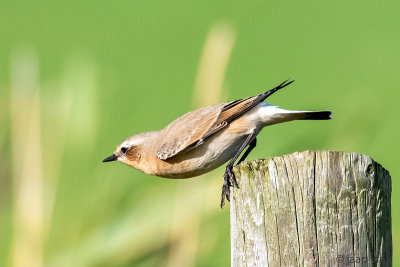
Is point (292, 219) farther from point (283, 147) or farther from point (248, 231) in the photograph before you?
point (283, 147)

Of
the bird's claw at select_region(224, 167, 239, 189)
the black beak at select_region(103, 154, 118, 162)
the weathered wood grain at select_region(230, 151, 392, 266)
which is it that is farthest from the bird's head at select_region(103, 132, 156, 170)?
the weathered wood grain at select_region(230, 151, 392, 266)

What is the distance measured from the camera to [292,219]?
2.66 meters

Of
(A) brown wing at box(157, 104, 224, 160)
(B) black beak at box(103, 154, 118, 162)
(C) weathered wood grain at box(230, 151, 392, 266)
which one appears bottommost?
(C) weathered wood grain at box(230, 151, 392, 266)

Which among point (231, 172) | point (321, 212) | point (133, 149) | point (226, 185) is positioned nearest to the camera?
point (321, 212)

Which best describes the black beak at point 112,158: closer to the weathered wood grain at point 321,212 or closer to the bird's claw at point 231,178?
the bird's claw at point 231,178

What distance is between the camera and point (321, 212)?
263 cm

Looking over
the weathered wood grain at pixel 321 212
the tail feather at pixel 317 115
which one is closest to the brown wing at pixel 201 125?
the tail feather at pixel 317 115

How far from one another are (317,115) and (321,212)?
5.72 ft

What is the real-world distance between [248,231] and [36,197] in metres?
1.52

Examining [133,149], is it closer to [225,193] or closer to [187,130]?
[187,130]

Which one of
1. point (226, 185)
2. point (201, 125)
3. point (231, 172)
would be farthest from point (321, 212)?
point (201, 125)

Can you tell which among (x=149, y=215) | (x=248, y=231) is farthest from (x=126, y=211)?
(x=248, y=231)

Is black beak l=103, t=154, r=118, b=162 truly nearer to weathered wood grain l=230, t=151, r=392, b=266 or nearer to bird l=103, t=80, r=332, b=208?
bird l=103, t=80, r=332, b=208

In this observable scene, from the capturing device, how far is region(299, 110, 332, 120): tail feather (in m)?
4.26
